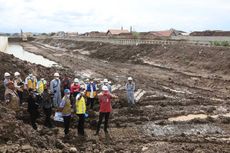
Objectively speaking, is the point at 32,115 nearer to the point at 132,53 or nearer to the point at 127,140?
the point at 127,140

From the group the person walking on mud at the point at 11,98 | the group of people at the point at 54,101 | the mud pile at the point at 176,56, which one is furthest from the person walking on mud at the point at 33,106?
the mud pile at the point at 176,56

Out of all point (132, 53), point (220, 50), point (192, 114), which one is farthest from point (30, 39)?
point (192, 114)

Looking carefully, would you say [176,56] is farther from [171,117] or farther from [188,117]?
[171,117]

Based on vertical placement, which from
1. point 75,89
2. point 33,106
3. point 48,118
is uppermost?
point 75,89

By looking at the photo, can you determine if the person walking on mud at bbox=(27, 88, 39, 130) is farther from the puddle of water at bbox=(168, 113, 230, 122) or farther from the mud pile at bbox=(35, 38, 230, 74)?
the mud pile at bbox=(35, 38, 230, 74)

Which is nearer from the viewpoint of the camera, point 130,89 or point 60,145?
point 60,145

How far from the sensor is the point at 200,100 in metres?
18.6

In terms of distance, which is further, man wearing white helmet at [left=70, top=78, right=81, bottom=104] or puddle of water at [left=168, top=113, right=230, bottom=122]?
puddle of water at [left=168, top=113, right=230, bottom=122]

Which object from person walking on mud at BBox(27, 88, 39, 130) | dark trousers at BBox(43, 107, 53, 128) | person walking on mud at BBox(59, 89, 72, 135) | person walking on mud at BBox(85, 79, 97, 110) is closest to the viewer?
person walking on mud at BBox(59, 89, 72, 135)

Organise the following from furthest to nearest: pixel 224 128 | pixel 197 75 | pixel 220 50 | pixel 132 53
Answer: pixel 132 53 < pixel 220 50 < pixel 197 75 < pixel 224 128

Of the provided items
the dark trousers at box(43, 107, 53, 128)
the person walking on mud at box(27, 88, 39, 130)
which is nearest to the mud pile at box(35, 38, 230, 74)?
the dark trousers at box(43, 107, 53, 128)

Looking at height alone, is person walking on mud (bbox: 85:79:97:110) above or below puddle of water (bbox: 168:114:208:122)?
above

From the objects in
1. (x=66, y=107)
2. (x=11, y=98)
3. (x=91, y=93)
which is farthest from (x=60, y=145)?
(x=91, y=93)

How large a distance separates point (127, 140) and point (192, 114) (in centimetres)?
518
